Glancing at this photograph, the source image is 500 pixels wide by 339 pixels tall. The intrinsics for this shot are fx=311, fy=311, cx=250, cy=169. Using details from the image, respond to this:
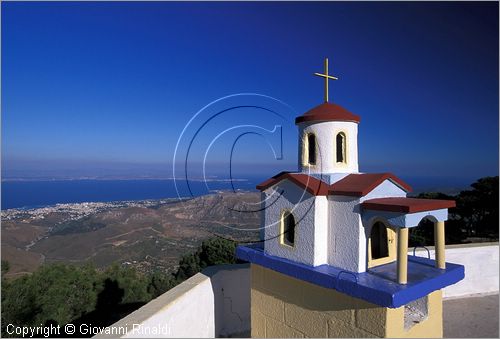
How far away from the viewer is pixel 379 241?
4.73 meters

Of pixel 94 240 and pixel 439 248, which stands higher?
pixel 439 248

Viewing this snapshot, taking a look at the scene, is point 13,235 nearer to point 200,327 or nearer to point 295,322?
point 200,327

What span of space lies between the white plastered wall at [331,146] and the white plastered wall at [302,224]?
22.9 inches

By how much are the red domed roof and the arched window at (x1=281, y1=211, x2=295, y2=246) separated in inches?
61.4

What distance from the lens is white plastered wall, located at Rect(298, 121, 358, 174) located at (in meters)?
4.89

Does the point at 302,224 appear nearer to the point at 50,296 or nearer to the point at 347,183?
the point at 347,183

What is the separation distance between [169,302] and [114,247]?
9.04 meters

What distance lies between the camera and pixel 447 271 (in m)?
4.42

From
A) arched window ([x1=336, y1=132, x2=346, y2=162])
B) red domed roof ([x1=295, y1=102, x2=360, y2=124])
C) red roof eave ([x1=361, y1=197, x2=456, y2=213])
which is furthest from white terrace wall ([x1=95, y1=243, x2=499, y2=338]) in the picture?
red domed roof ([x1=295, y1=102, x2=360, y2=124])

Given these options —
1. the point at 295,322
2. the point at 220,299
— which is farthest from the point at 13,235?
the point at 295,322

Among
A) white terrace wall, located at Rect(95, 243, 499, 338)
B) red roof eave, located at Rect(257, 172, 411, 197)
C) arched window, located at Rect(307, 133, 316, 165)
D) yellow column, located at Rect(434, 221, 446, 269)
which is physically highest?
arched window, located at Rect(307, 133, 316, 165)

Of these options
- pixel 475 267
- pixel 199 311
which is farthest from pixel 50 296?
pixel 475 267

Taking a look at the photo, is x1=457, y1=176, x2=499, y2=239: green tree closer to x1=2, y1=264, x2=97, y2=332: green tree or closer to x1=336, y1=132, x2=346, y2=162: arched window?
x1=336, y1=132, x2=346, y2=162: arched window

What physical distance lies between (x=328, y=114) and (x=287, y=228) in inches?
75.2
